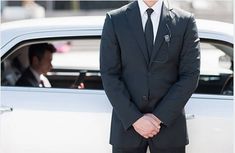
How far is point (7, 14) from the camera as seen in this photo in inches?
902

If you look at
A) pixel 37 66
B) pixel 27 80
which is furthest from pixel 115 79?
pixel 37 66

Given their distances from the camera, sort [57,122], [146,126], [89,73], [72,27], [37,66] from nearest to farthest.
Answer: [146,126], [57,122], [72,27], [37,66], [89,73]

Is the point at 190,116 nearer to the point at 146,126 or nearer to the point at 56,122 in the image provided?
the point at 146,126

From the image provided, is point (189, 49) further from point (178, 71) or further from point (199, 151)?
point (199, 151)

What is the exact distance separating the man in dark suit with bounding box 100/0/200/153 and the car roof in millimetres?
593

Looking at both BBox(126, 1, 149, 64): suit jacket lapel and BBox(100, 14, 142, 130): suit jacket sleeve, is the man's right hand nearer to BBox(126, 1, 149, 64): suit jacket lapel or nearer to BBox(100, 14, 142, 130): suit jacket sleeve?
BBox(100, 14, 142, 130): suit jacket sleeve

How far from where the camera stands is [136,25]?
3.22 meters

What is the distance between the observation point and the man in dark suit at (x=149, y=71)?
3.18m

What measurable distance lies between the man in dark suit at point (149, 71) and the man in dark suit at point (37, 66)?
1.46 meters

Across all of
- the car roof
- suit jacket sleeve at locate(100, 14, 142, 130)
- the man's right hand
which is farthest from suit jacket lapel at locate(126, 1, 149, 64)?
the car roof

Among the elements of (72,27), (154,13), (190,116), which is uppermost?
(154,13)

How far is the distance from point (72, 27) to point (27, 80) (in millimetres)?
816

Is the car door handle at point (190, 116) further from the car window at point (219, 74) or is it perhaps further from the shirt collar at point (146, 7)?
the shirt collar at point (146, 7)

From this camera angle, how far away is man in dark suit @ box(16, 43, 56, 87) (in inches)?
181
